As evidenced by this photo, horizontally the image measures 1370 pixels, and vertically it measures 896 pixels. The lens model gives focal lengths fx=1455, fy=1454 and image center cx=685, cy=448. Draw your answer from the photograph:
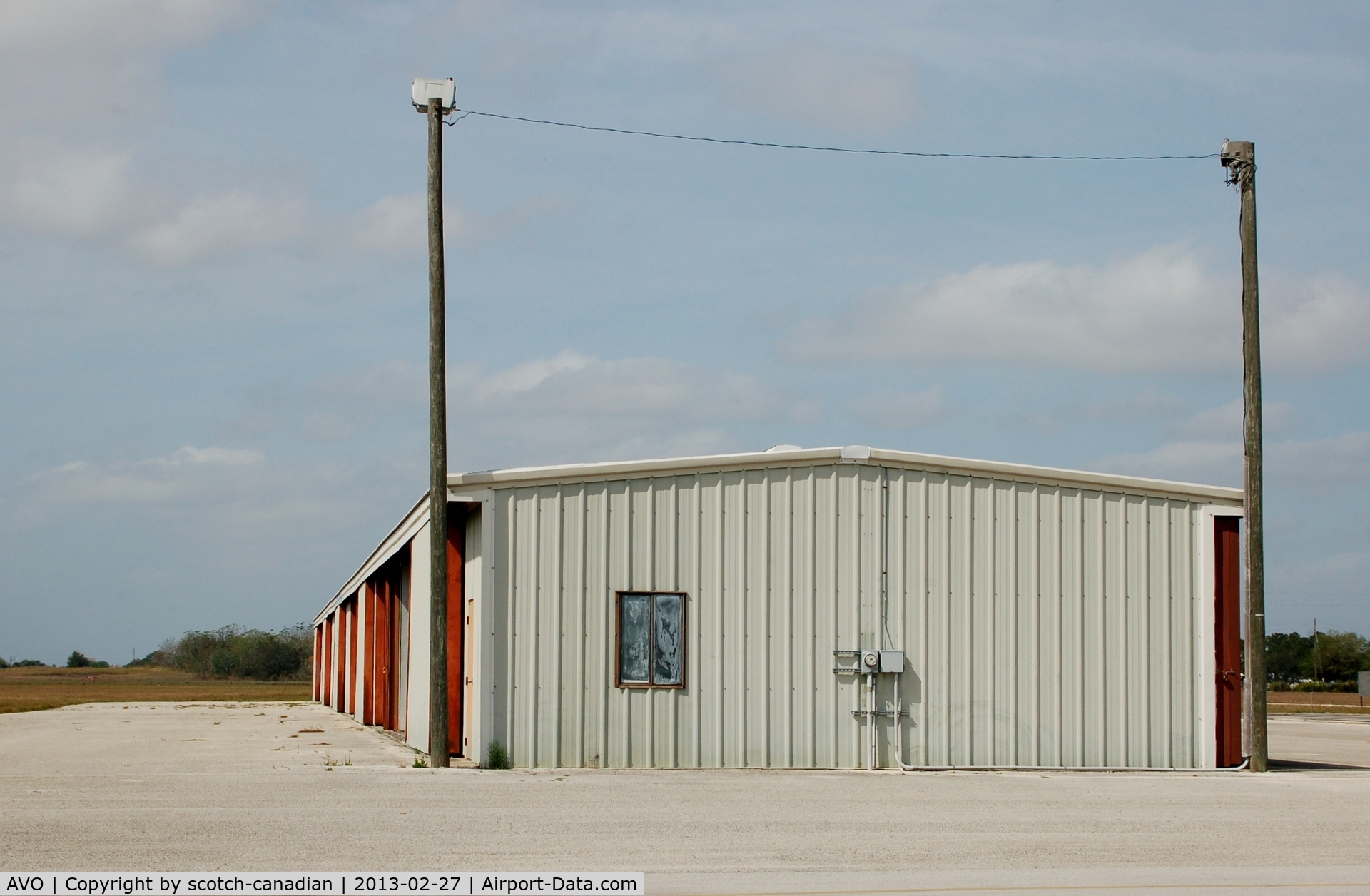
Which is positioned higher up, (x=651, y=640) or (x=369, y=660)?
(x=651, y=640)

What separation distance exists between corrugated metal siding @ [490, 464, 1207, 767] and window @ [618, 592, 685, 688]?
14 cm

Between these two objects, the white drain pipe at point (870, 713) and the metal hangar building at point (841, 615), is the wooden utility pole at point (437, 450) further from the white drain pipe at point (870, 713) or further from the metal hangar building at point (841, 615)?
the white drain pipe at point (870, 713)

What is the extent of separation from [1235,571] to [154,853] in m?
14.2

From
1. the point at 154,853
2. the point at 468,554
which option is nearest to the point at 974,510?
the point at 468,554

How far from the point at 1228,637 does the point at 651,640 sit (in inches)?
300

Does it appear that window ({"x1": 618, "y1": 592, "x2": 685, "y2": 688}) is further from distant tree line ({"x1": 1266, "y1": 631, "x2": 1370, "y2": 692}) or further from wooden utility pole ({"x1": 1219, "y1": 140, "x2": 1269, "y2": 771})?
distant tree line ({"x1": 1266, "y1": 631, "x2": 1370, "y2": 692})

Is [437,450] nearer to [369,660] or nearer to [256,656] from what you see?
[369,660]

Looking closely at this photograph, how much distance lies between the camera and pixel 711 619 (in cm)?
1803

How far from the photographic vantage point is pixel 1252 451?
61.0 ft

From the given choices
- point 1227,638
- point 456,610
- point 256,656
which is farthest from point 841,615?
point 256,656

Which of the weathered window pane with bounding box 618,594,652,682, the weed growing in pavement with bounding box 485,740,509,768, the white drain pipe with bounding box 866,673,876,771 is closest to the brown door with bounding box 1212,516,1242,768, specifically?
the white drain pipe with bounding box 866,673,876,771

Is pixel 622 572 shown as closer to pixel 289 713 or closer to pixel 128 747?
pixel 128 747

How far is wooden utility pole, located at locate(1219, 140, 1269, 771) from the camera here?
60.1 feet

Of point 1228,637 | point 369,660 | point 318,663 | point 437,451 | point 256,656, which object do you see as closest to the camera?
point 437,451
